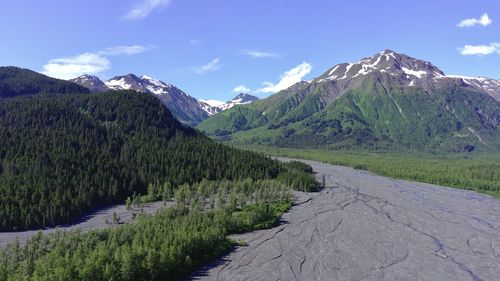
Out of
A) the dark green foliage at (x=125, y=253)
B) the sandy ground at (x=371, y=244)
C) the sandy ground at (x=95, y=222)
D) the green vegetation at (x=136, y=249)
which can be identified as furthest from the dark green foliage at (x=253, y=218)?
the sandy ground at (x=95, y=222)

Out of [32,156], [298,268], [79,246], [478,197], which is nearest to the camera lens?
[79,246]

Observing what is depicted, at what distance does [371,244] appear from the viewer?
112 metres

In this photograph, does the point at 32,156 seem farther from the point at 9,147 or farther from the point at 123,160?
the point at 123,160

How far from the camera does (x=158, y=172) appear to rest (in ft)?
607

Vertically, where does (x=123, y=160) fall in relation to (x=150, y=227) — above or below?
above

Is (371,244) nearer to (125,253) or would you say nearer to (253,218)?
(253,218)

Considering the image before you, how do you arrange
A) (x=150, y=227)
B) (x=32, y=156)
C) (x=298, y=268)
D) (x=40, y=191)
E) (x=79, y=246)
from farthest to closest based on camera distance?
1. (x=32, y=156)
2. (x=40, y=191)
3. (x=150, y=227)
4. (x=298, y=268)
5. (x=79, y=246)

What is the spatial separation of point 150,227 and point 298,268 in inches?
1289

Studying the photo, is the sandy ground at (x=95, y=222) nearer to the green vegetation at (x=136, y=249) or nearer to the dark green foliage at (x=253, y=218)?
the green vegetation at (x=136, y=249)

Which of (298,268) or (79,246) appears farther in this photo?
(298,268)

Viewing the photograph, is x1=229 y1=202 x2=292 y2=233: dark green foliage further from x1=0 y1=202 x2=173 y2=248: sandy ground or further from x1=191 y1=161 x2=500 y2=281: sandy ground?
x1=0 y1=202 x2=173 y2=248: sandy ground

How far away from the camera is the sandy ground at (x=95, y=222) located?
368 feet

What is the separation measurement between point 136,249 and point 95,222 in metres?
52.5

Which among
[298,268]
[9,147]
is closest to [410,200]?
[298,268]
